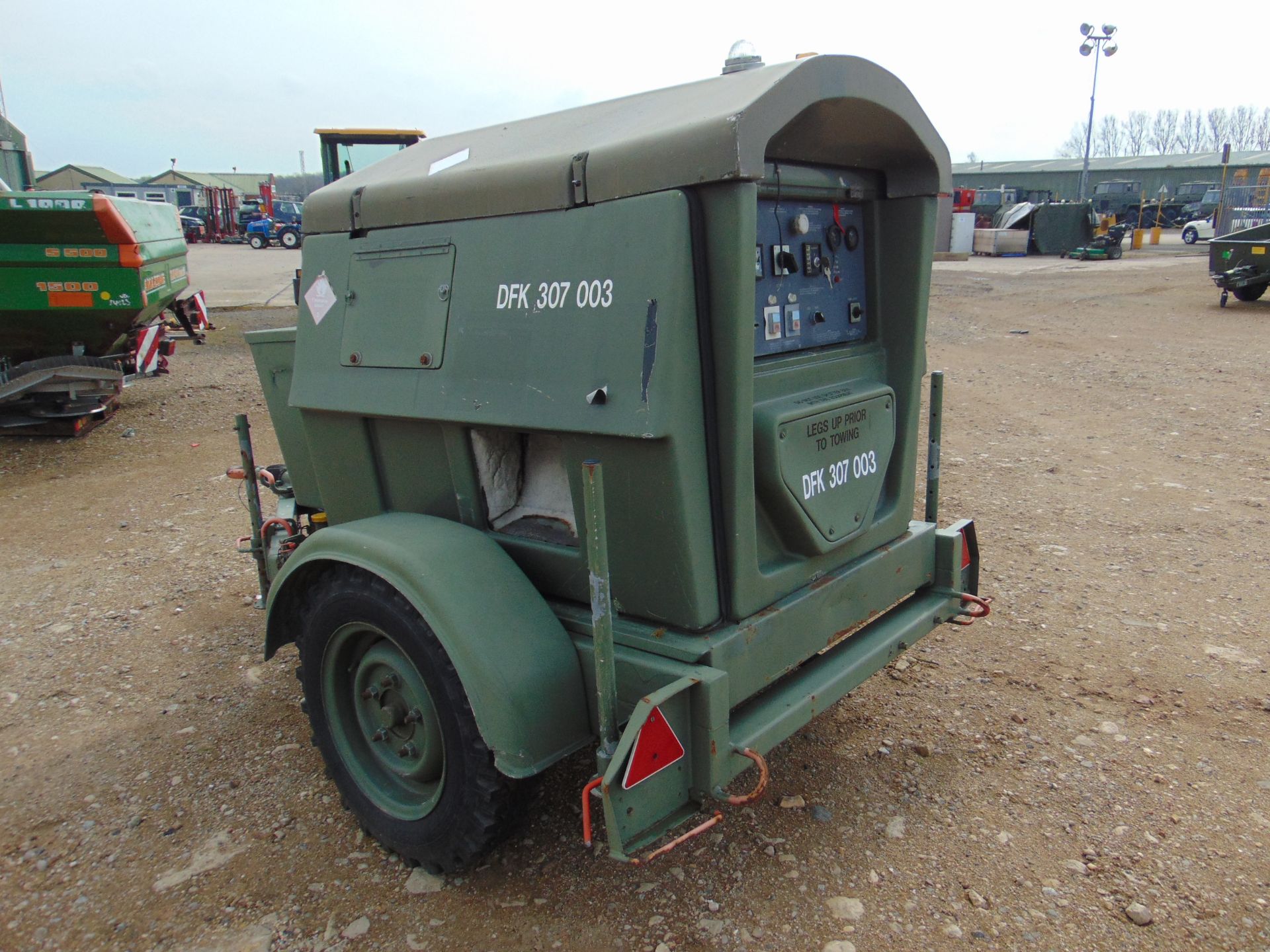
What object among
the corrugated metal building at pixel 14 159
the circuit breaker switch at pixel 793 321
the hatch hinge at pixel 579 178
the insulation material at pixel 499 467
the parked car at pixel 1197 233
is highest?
the corrugated metal building at pixel 14 159

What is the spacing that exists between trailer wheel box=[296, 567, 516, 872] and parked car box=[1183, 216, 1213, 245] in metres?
34.8

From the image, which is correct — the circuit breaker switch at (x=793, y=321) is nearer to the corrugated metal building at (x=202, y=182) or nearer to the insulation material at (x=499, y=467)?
the insulation material at (x=499, y=467)

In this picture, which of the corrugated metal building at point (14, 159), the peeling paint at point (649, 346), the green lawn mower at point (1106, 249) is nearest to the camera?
the peeling paint at point (649, 346)

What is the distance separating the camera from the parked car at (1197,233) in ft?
101

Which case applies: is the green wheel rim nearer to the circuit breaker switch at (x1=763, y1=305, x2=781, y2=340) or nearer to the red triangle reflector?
the red triangle reflector

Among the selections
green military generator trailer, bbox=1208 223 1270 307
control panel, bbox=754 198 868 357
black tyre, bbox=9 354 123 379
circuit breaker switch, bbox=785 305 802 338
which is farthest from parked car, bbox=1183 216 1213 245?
circuit breaker switch, bbox=785 305 802 338

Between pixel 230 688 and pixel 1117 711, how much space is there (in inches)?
134

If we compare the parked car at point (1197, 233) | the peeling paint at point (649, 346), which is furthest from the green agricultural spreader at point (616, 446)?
the parked car at point (1197, 233)

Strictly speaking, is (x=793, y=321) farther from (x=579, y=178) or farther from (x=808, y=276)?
(x=579, y=178)

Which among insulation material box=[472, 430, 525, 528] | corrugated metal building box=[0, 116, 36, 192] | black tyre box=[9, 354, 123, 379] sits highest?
corrugated metal building box=[0, 116, 36, 192]

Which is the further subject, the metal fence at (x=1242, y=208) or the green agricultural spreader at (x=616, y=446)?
the metal fence at (x=1242, y=208)

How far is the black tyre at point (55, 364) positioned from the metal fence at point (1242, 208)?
25.7m

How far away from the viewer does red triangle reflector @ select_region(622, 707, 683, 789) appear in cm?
207

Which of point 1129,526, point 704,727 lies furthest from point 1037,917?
point 1129,526
